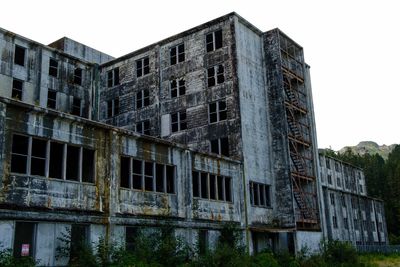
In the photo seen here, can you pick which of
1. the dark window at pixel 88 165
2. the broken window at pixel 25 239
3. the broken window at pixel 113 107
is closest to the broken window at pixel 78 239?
the broken window at pixel 25 239

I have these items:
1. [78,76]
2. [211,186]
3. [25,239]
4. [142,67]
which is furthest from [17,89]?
[25,239]

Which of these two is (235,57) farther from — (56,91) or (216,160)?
(56,91)

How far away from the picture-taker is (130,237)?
2327 centimetres

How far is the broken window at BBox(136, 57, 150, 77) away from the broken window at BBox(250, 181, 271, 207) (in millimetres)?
14630

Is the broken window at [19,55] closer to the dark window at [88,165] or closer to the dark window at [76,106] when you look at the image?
the dark window at [76,106]

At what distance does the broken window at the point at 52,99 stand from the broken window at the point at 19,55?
3193mm

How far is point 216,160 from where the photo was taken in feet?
98.2

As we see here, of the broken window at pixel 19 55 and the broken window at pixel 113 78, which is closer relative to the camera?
the broken window at pixel 19 55

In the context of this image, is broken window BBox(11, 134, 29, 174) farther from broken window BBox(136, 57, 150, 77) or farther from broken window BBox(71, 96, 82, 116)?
broken window BBox(136, 57, 150, 77)

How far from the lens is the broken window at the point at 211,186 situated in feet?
92.2

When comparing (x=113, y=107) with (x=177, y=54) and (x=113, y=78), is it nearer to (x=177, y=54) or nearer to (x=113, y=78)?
(x=113, y=78)

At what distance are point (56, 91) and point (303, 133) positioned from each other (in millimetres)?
21704

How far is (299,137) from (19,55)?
→ 78.2ft

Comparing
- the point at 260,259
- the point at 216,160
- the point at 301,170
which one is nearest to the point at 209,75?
the point at 216,160
